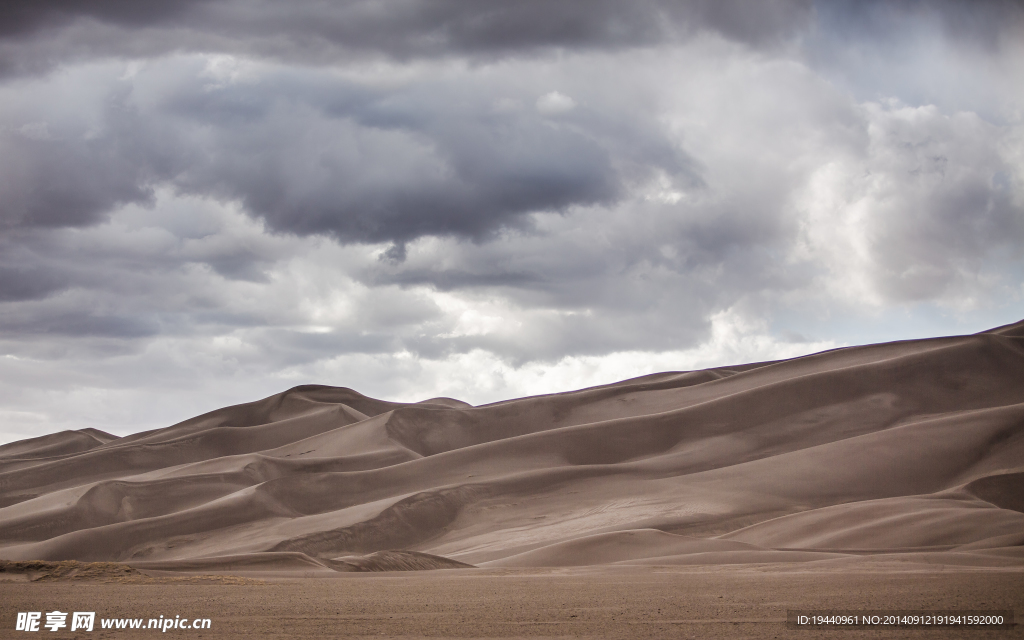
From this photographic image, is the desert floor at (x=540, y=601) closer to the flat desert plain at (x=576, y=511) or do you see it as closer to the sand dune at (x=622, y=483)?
the flat desert plain at (x=576, y=511)

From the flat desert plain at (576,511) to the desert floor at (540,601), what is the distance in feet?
0.30

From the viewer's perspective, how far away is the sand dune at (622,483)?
28766 mm

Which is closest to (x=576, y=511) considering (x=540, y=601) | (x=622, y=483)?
(x=622, y=483)

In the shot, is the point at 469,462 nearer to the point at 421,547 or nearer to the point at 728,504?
the point at 421,547

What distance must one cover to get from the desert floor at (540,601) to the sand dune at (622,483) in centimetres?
525

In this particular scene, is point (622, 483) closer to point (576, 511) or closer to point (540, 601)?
point (576, 511)

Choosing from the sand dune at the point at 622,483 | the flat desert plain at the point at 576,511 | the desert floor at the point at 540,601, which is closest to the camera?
the desert floor at the point at 540,601

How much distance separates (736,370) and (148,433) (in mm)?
55968

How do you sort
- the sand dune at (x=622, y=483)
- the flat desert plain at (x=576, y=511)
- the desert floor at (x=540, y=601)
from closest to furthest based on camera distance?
1. the desert floor at (x=540, y=601)
2. the flat desert plain at (x=576, y=511)
3. the sand dune at (x=622, y=483)

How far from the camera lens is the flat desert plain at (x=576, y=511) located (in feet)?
50.0

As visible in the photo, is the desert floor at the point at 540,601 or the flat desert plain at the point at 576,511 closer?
the desert floor at the point at 540,601

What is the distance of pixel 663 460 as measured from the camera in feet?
166

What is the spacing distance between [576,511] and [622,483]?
4481mm

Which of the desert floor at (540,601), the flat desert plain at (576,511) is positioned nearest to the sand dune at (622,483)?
the flat desert plain at (576,511)
